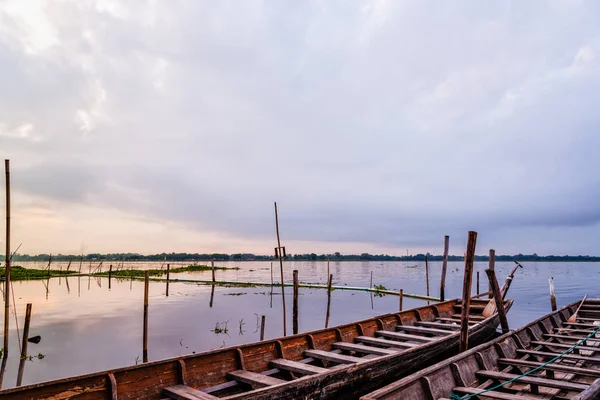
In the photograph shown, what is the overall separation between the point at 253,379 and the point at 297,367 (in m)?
1.01

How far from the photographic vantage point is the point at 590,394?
4.87 m

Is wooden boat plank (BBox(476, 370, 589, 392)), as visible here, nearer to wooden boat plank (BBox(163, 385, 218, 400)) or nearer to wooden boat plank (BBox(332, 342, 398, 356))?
wooden boat plank (BBox(332, 342, 398, 356))

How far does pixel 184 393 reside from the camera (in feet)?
17.9

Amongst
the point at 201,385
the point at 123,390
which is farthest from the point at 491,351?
the point at 123,390

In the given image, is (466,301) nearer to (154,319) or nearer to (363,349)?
(363,349)

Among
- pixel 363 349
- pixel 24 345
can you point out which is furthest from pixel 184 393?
pixel 24 345

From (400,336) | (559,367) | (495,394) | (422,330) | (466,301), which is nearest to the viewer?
(495,394)

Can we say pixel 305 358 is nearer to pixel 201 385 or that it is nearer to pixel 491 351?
pixel 201 385

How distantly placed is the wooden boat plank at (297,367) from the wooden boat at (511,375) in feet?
6.63

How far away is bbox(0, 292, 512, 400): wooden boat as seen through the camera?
5.14 metres

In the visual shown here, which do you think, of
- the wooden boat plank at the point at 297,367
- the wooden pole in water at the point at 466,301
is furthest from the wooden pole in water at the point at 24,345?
the wooden pole in water at the point at 466,301

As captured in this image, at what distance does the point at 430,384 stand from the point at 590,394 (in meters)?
2.04

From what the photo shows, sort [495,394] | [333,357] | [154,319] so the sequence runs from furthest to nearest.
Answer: [154,319] < [333,357] < [495,394]

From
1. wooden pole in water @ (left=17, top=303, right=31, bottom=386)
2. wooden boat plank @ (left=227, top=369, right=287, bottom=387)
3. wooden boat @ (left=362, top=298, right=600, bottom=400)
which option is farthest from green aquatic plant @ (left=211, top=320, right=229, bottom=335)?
wooden boat @ (left=362, top=298, right=600, bottom=400)
